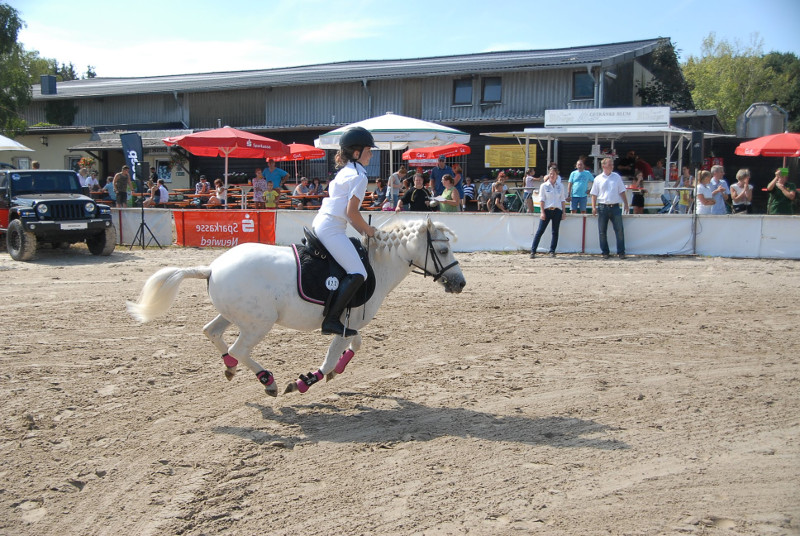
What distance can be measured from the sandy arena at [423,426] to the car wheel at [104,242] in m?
6.71

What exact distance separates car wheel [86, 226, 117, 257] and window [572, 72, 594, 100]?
20.5 metres

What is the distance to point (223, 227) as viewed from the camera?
19.0 m

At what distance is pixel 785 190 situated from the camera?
16516 mm

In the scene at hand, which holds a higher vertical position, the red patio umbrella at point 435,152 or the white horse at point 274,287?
the red patio umbrella at point 435,152

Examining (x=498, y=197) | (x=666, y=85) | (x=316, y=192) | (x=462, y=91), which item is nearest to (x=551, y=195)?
(x=498, y=197)

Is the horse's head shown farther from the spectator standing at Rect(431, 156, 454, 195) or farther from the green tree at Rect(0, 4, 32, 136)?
the green tree at Rect(0, 4, 32, 136)

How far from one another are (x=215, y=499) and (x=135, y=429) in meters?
1.60

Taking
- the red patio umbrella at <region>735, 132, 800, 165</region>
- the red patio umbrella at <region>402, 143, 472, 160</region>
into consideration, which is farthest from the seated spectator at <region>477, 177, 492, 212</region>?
the red patio umbrella at <region>735, 132, 800, 165</region>

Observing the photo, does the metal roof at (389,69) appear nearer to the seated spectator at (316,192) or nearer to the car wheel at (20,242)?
the seated spectator at (316,192)

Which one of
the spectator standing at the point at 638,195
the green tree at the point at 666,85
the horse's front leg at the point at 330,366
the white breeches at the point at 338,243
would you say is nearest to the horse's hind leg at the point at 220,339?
the horse's front leg at the point at 330,366

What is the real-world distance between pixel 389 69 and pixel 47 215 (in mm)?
21520

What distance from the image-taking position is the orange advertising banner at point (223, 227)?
1869 cm

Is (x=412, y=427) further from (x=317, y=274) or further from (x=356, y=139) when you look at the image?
(x=356, y=139)

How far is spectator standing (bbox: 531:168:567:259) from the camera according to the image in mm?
16109
